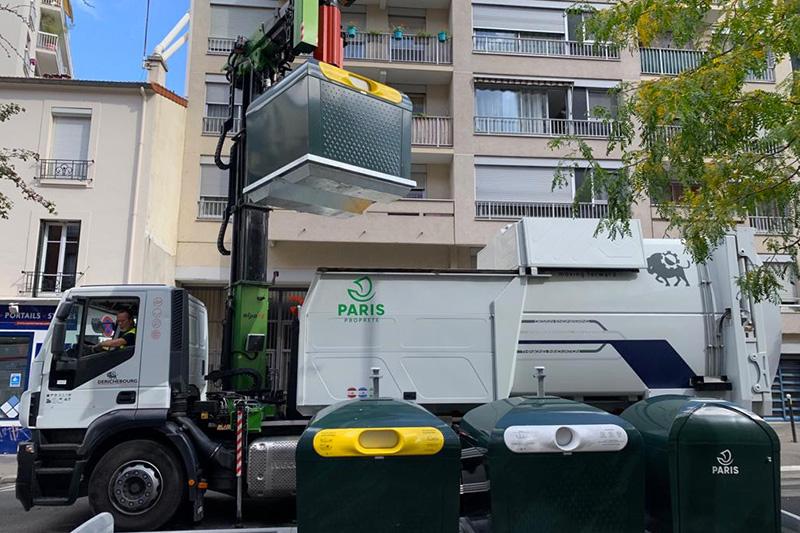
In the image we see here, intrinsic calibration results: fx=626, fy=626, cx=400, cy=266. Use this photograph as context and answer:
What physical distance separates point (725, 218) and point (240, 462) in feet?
18.2

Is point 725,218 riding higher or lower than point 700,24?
lower

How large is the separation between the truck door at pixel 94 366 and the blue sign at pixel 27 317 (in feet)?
28.4

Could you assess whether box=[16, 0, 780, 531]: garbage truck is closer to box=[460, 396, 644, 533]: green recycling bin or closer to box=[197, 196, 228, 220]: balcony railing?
box=[460, 396, 644, 533]: green recycling bin

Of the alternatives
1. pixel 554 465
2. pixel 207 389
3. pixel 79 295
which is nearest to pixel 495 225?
pixel 207 389

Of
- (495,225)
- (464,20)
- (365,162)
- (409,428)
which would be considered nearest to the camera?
(409,428)

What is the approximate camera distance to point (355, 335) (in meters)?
7.30

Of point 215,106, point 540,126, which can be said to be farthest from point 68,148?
point 540,126

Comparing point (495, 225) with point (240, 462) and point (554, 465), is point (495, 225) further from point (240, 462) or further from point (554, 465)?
point (554, 465)

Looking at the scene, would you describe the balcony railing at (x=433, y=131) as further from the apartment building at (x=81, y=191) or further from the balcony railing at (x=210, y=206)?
the apartment building at (x=81, y=191)

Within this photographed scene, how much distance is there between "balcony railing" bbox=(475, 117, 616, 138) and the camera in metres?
18.3

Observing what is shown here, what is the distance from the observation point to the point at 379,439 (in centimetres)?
377

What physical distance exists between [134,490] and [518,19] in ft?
56.9

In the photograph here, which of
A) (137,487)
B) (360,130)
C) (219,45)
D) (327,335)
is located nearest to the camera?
(360,130)

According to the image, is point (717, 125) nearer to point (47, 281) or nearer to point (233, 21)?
point (47, 281)
